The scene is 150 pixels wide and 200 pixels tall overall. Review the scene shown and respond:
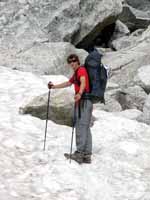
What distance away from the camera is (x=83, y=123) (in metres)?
13.2

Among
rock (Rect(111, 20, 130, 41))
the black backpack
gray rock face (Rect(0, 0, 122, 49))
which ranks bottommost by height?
rock (Rect(111, 20, 130, 41))

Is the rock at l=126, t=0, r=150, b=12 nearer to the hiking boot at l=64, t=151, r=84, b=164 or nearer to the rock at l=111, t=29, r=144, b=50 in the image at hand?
the rock at l=111, t=29, r=144, b=50

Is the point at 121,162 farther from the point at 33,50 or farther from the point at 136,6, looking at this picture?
the point at 136,6

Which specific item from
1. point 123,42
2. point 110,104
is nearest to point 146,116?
point 110,104

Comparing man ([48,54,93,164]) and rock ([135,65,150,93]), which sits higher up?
man ([48,54,93,164])

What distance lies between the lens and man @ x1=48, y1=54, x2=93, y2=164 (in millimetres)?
12906

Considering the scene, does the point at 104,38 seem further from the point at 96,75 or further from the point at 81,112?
the point at 96,75

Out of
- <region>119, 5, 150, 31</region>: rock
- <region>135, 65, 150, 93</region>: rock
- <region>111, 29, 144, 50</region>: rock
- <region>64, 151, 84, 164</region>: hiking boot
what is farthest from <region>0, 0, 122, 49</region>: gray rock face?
<region>64, 151, 84, 164</region>: hiking boot

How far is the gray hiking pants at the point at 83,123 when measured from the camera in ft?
43.3

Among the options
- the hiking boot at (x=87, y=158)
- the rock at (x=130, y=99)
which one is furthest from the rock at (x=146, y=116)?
the hiking boot at (x=87, y=158)

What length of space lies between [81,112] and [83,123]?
27 cm

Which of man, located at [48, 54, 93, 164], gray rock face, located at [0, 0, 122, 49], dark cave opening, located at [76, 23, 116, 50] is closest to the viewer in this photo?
man, located at [48, 54, 93, 164]

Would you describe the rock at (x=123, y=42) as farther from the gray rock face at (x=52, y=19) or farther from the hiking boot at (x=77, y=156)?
the hiking boot at (x=77, y=156)

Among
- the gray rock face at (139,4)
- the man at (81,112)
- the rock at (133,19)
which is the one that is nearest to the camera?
the man at (81,112)
